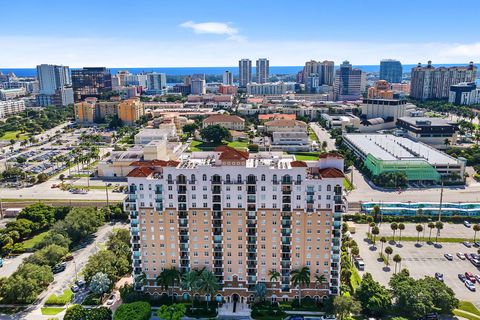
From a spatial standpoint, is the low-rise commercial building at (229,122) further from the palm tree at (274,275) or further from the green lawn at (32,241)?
the palm tree at (274,275)

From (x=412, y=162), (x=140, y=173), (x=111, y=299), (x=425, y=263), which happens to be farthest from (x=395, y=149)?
(x=111, y=299)

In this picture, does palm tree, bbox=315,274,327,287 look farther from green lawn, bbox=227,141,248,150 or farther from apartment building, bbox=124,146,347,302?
green lawn, bbox=227,141,248,150

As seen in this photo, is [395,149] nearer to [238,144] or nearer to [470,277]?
[238,144]

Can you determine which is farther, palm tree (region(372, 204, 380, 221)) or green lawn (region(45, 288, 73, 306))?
palm tree (region(372, 204, 380, 221))

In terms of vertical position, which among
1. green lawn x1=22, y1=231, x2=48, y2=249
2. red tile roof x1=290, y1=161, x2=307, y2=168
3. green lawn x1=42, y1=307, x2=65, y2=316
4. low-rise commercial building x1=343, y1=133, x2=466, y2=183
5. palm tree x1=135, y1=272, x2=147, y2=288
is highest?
red tile roof x1=290, y1=161, x2=307, y2=168

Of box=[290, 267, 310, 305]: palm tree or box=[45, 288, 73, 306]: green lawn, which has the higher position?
box=[290, 267, 310, 305]: palm tree

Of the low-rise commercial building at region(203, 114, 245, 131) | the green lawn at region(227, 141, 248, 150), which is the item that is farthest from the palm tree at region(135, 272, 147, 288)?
the low-rise commercial building at region(203, 114, 245, 131)
